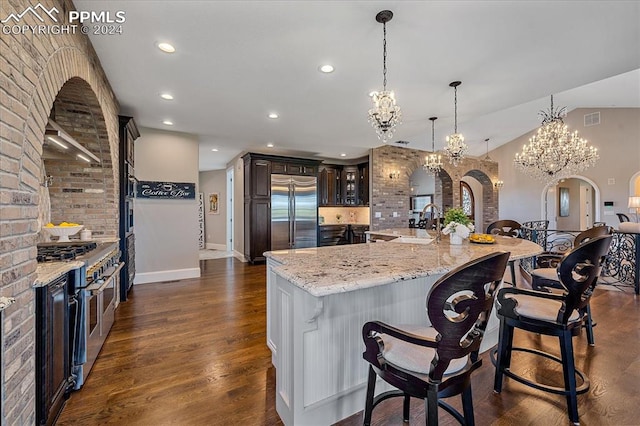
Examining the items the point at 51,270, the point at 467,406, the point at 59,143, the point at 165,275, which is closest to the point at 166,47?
the point at 59,143

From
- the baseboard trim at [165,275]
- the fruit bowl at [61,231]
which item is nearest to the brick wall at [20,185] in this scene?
the fruit bowl at [61,231]

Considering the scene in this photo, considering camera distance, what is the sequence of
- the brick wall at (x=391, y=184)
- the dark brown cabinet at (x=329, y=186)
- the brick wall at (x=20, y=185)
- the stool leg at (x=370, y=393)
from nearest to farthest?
the brick wall at (x=20, y=185), the stool leg at (x=370, y=393), the brick wall at (x=391, y=184), the dark brown cabinet at (x=329, y=186)

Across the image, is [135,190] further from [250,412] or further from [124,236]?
[250,412]

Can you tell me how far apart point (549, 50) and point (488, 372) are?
293 centimetres

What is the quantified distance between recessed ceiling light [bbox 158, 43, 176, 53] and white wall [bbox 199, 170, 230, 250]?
647 cm

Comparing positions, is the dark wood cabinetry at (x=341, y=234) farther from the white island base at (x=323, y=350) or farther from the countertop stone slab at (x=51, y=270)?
the countertop stone slab at (x=51, y=270)

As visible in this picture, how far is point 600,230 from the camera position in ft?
7.94

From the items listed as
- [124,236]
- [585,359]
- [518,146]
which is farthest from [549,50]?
[518,146]

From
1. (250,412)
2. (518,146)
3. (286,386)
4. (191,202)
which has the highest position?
(518,146)

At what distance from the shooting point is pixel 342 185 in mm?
7758

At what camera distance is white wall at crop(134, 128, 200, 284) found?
15.5 feet

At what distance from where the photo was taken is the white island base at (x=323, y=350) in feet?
4.73

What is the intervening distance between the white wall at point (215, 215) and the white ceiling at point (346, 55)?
14.5ft

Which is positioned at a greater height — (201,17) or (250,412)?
(201,17)
